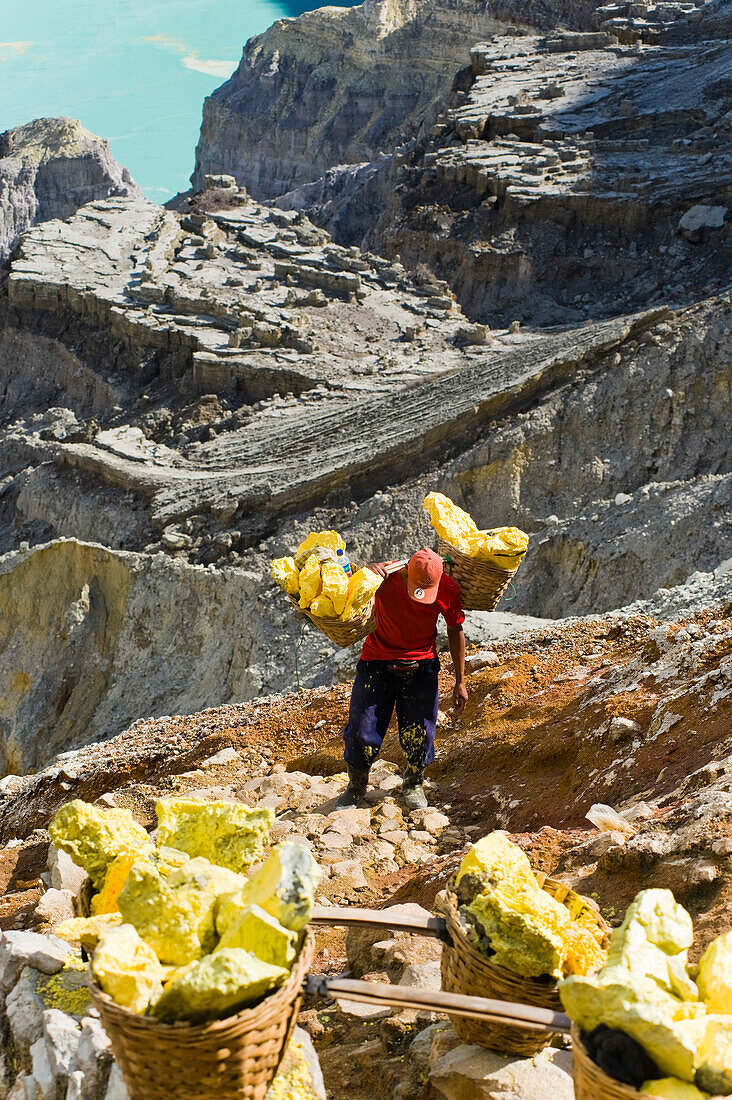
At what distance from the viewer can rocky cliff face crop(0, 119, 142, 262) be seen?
146 feet

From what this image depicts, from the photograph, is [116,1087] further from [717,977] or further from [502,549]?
[502,549]

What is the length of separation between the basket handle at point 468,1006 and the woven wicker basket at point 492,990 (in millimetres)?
96

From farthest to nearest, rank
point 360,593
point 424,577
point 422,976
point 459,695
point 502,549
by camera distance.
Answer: point 502,549, point 360,593, point 459,695, point 424,577, point 422,976

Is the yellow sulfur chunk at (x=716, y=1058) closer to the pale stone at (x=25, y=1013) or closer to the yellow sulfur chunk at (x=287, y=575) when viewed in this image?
the pale stone at (x=25, y=1013)

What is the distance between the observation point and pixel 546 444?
11.6 metres

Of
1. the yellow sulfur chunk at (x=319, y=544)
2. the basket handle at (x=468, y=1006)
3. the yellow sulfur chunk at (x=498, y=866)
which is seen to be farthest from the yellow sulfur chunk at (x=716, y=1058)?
the yellow sulfur chunk at (x=319, y=544)

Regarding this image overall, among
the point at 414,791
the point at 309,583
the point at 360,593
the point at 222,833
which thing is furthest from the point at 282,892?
the point at 309,583

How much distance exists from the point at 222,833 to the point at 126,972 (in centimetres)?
54

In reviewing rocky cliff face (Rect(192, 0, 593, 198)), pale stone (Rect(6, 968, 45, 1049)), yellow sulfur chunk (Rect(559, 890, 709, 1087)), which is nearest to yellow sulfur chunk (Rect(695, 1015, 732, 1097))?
yellow sulfur chunk (Rect(559, 890, 709, 1087))

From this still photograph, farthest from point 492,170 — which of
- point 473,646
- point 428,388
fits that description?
point 473,646

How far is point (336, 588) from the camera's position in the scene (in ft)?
14.3

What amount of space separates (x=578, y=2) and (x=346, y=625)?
1431 inches

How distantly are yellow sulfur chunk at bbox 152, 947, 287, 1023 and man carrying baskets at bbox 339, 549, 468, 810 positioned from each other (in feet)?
7.07

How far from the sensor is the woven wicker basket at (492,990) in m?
1.96
